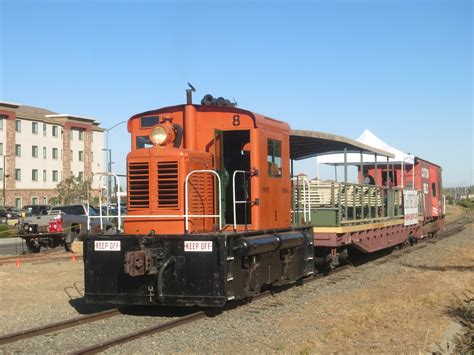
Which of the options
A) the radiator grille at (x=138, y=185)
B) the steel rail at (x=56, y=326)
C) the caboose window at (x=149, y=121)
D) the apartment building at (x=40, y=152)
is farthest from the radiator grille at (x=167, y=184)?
the apartment building at (x=40, y=152)

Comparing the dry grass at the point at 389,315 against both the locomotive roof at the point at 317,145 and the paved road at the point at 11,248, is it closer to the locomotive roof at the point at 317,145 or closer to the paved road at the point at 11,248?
the locomotive roof at the point at 317,145

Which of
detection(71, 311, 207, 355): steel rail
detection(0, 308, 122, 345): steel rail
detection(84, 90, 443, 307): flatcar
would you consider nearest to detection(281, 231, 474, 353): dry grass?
detection(84, 90, 443, 307): flatcar

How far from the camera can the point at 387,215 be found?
17.8 metres

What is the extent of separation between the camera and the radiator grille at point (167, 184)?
9031 mm

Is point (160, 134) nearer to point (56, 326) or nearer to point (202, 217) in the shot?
point (202, 217)

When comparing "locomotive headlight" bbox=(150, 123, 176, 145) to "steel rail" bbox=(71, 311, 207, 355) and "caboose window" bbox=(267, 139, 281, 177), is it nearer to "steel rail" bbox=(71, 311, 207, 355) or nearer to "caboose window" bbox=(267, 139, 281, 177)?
"caboose window" bbox=(267, 139, 281, 177)

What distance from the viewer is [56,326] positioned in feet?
26.4

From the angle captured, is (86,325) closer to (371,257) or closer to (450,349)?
(450,349)

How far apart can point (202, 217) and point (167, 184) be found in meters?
0.77

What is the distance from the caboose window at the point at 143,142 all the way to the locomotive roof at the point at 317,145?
3510mm

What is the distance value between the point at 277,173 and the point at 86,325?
428cm

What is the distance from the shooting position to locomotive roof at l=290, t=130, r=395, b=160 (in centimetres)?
1291

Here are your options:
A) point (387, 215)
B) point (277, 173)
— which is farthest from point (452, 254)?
point (277, 173)

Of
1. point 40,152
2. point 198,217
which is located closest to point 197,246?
point 198,217
